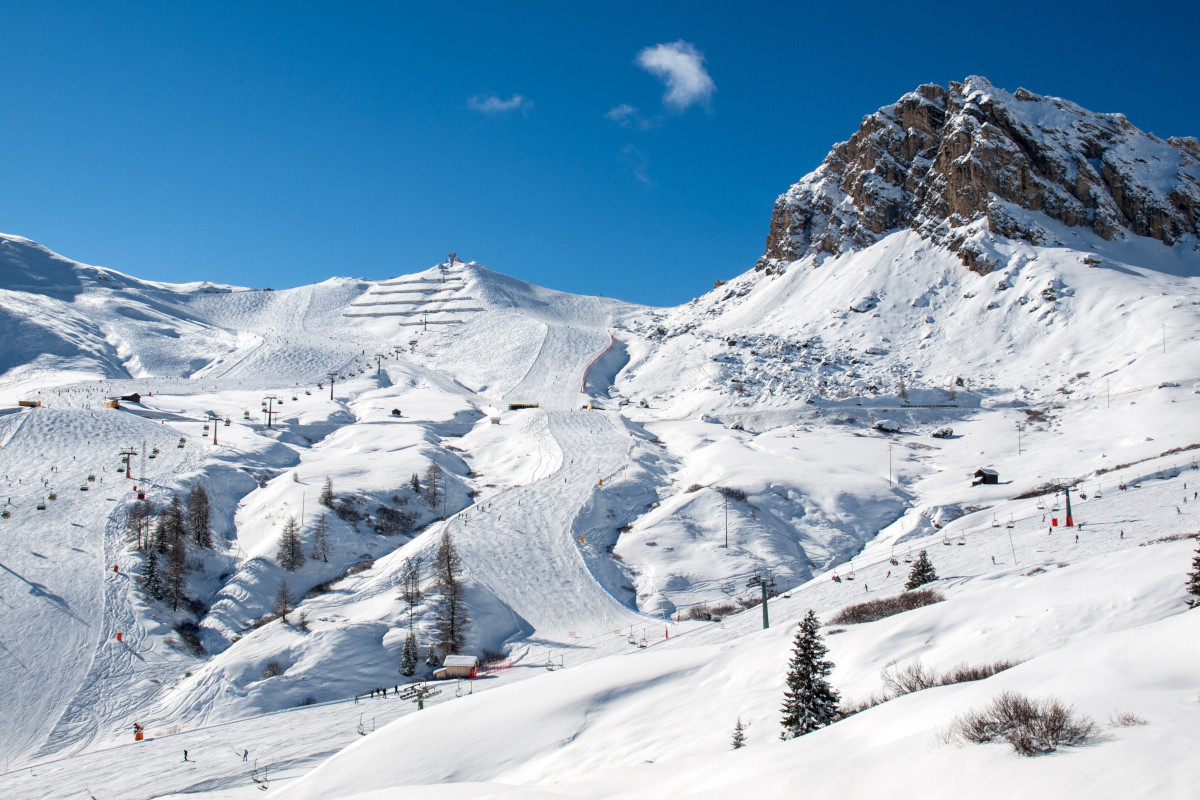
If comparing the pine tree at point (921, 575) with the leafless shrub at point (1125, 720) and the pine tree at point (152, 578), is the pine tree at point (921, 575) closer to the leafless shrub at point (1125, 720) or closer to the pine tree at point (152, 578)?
the leafless shrub at point (1125, 720)

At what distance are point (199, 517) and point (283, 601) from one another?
11338 millimetres

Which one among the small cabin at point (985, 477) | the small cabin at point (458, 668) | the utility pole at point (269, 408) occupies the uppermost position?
the utility pole at point (269, 408)

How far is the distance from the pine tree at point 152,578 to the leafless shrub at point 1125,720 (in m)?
43.5

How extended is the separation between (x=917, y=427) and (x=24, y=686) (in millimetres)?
68693

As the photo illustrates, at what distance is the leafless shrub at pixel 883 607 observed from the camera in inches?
930

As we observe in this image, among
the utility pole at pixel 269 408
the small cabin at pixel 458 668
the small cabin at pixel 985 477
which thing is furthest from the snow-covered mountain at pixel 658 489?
the small cabin at pixel 458 668

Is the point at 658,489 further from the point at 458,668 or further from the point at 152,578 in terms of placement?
the point at 152,578

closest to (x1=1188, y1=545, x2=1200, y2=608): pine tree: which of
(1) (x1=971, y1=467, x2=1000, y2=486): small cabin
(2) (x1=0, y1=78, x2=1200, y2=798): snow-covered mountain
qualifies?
(2) (x1=0, y1=78, x2=1200, y2=798): snow-covered mountain

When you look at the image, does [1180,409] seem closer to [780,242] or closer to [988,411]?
[988,411]

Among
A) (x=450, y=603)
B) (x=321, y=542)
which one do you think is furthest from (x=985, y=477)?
(x=321, y=542)

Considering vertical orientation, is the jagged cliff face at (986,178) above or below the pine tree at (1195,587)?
above

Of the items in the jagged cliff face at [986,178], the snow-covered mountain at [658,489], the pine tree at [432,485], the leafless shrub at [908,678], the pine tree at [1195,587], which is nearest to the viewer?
the leafless shrub at [908,678]

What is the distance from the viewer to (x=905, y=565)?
118 feet

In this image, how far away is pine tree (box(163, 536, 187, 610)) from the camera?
39.4m
